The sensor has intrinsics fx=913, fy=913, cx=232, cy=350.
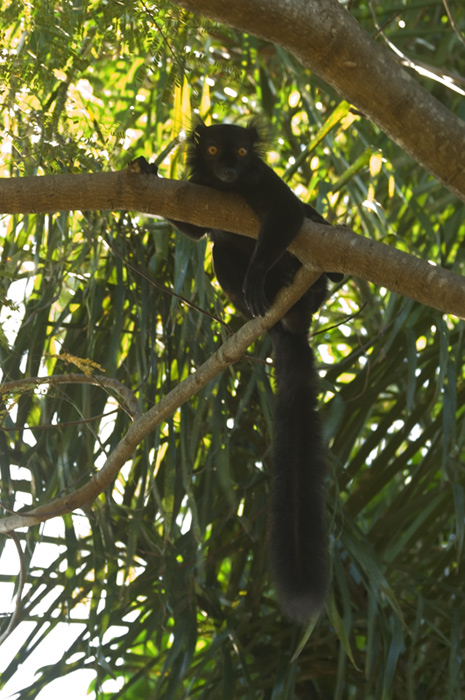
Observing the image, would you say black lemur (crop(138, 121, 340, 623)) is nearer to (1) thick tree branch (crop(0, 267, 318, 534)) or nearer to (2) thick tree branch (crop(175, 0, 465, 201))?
(1) thick tree branch (crop(0, 267, 318, 534))

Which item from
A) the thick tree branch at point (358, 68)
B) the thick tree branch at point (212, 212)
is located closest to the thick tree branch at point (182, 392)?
the thick tree branch at point (212, 212)

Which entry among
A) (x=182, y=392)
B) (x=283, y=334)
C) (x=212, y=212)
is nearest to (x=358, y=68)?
(x=212, y=212)

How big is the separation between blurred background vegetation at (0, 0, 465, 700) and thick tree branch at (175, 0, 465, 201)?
3.30ft

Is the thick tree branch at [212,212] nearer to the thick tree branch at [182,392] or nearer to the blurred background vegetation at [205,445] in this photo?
the thick tree branch at [182,392]

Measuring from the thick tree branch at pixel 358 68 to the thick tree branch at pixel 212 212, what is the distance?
209mm

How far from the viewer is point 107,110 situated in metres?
4.32

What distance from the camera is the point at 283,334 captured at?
3.15 metres

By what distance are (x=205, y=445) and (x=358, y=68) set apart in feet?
8.33

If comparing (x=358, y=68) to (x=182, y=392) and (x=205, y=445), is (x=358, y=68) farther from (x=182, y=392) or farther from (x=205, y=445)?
(x=205, y=445)

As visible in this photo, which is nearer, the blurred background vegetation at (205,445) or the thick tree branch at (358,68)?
the thick tree branch at (358,68)

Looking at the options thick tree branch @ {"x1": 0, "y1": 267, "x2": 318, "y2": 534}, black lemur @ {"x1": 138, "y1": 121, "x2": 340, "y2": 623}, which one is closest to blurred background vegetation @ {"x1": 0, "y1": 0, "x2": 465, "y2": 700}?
black lemur @ {"x1": 138, "y1": 121, "x2": 340, "y2": 623}

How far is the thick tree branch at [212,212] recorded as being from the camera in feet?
6.04

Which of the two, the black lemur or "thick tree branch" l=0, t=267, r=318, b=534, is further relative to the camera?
the black lemur

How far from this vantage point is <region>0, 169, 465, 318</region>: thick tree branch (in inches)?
72.5
